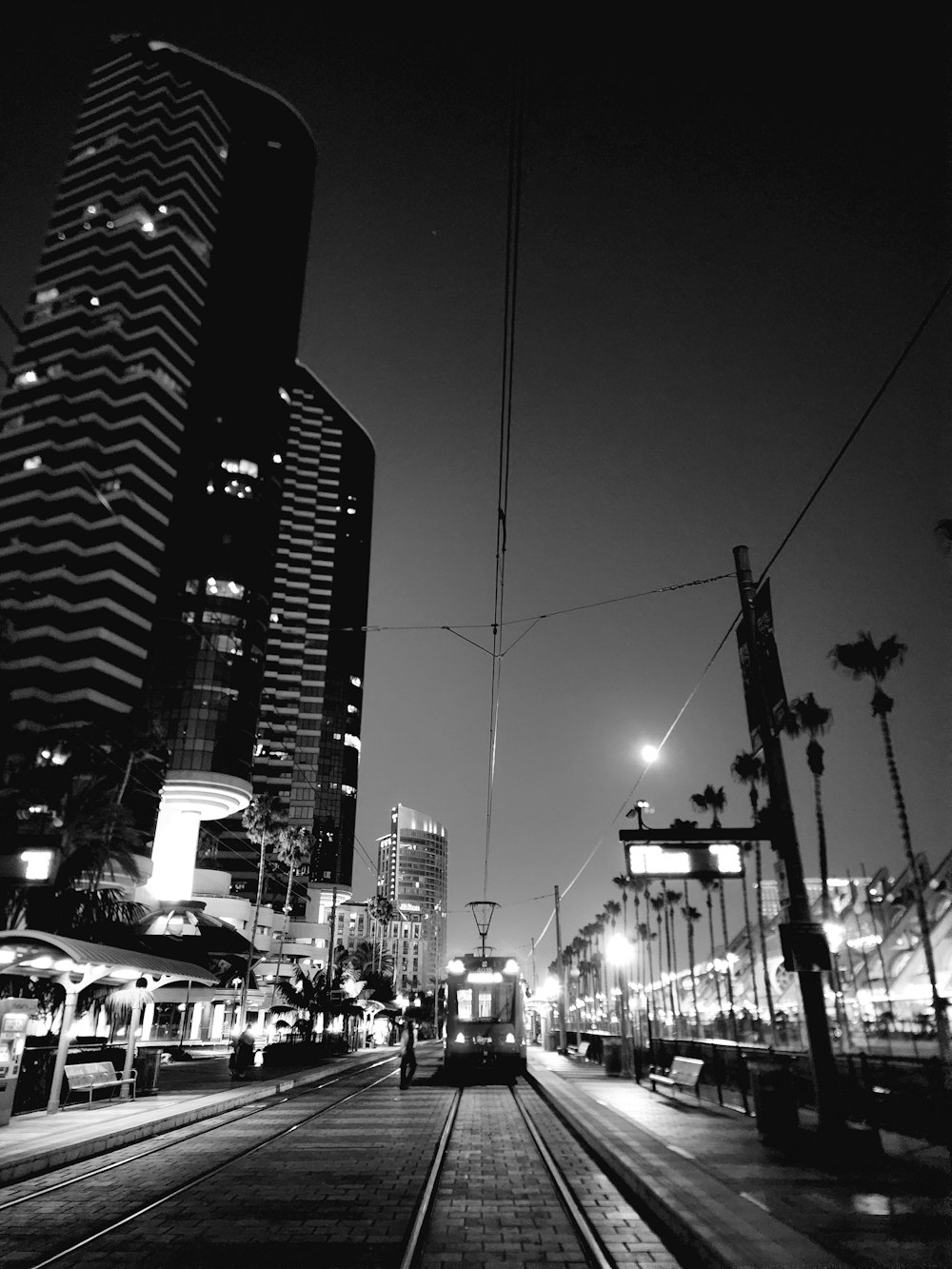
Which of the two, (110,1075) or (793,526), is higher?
(793,526)

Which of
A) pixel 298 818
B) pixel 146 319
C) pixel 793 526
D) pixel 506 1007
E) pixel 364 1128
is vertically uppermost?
pixel 146 319

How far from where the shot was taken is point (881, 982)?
75312 mm

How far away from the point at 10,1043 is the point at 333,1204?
890 cm

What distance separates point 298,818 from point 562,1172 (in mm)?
153449

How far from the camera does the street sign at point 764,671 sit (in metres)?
11.0

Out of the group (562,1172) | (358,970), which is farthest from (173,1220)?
(358,970)

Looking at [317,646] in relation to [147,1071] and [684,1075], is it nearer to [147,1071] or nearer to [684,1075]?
[147,1071]

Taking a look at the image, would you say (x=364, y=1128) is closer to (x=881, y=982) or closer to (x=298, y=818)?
(x=881, y=982)

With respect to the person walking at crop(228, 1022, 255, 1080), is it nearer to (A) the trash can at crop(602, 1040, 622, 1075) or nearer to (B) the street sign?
(A) the trash can at crop(602, 1040, 622, 1075)

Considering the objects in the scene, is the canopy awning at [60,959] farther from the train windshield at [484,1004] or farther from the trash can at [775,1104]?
the trash can at [775,1104]

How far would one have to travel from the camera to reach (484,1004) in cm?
2519

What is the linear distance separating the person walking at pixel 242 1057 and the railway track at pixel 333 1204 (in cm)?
1078

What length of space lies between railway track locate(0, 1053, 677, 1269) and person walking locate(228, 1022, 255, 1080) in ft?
35.4

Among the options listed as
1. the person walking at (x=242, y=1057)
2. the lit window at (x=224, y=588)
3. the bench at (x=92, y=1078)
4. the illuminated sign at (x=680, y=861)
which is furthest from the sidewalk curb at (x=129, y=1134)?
the lit window at (x=224, y=588)
